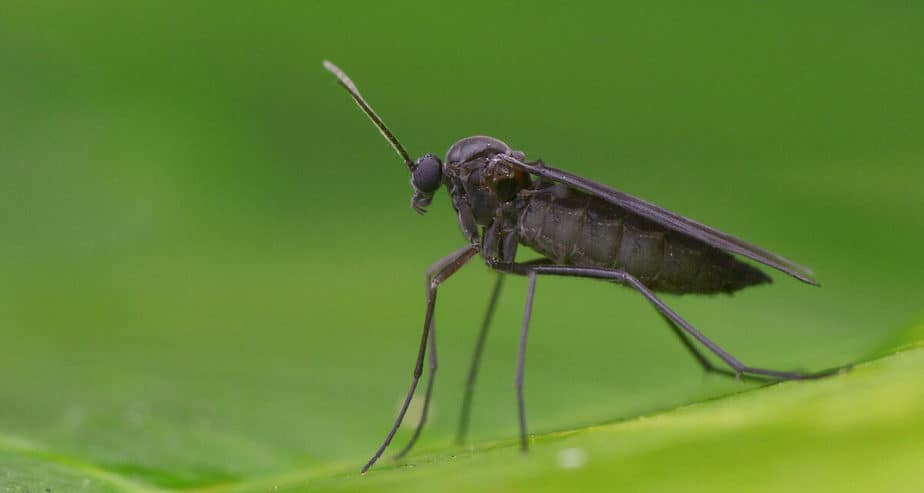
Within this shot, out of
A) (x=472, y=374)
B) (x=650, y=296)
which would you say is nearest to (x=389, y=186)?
(x=472, y=374)

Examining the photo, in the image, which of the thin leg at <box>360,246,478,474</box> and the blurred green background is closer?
the thin leg at <box>360,246,478,474</box>

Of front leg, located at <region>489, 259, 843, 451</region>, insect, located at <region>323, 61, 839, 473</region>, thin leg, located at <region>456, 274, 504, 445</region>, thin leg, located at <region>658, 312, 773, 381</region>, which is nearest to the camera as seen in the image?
front leg, located at <region>489, 259, 843, 451</region>

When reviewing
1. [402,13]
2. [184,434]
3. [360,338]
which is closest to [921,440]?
[184,434]

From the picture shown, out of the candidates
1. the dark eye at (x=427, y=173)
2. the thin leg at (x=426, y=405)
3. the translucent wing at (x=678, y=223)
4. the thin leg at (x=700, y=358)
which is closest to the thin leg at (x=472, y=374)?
the thin leg at (x=426, y=405)

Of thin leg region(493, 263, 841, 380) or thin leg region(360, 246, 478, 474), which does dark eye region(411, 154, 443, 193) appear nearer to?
thin leg region(360, 246, 478, 474)

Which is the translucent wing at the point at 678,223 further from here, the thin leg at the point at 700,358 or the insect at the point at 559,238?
the thin leg at the point at 700,358

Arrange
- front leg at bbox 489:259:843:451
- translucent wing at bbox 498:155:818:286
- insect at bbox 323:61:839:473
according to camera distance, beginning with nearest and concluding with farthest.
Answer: translucent wing at bbox 498:155:818:286 → front leg at bbox 489:259:843:451 → insect at bbox 323:61:839:473

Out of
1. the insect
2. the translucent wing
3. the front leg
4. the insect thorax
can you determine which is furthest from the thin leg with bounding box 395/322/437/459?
the translucent wing

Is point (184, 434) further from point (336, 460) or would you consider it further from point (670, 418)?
point (670, 418)

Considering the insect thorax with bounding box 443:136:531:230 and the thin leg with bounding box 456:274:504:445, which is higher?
the insect thorax with bounding box 443:136:531:230
